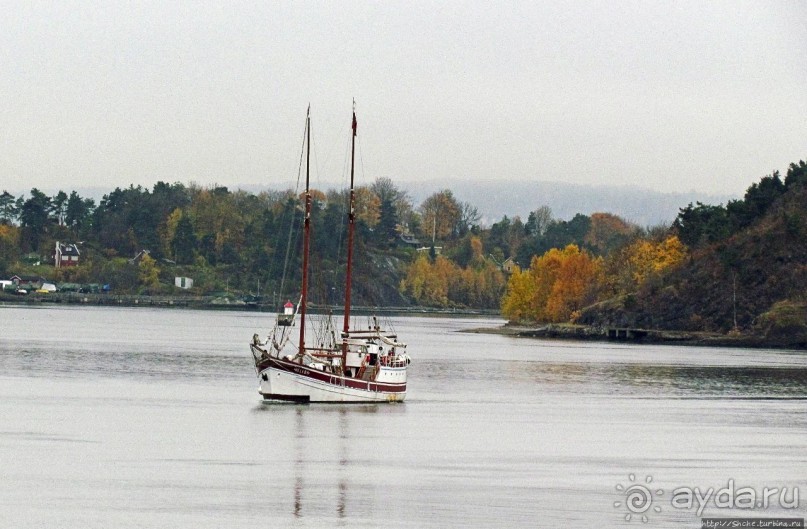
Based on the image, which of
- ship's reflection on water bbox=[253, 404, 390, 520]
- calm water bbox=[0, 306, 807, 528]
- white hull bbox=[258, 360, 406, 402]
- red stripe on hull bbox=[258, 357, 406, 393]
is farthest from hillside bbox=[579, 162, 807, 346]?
ship's reflection on water bbox=[253, 404, 390, 520]

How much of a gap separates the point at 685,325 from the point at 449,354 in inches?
2670

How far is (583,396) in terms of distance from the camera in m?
81.4

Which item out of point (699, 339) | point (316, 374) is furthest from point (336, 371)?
point (699, 339)

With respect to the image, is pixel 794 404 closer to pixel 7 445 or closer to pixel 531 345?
pixel 7 445

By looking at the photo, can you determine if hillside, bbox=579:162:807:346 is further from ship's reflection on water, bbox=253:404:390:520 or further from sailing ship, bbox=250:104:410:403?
ship's reflection on water, bbox=253:404:390:520

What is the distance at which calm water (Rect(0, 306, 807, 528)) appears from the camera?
36.6m

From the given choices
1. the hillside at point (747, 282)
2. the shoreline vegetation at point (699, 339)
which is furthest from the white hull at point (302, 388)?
the hillside at point (747, 282)

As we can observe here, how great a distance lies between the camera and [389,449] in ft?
167

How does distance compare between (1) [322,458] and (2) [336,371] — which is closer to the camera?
(1) [322,458]

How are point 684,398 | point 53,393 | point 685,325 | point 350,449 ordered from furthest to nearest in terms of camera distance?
1. point 685,325
2. point 684,398
3. point 53,393
4. point 350,449

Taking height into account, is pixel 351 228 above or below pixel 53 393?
above

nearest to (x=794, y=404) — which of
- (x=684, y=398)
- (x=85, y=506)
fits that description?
(x=684, y=398)

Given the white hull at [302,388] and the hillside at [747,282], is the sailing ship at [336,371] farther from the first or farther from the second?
the hillside at [747,282]

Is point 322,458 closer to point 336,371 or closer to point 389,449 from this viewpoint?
point 389,449
